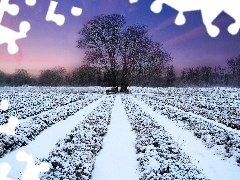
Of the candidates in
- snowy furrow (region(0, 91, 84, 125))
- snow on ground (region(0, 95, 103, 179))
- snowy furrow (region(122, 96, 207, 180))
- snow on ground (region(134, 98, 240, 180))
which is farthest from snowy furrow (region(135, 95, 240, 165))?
snowy furrow (region(0, 91, 84, 125))

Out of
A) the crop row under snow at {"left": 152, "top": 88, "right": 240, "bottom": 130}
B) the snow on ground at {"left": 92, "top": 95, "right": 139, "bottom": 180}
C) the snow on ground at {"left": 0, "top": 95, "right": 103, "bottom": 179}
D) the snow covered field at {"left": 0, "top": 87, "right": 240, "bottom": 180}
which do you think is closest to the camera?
the snow covered field at {"left": 0, "top": 87, "right": 240, "bottom": 180}

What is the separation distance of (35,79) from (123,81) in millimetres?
97419

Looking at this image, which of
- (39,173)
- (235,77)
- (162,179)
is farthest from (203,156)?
(235,77)

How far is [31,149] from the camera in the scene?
451 inches

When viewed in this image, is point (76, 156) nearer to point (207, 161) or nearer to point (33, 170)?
point (33, 170)

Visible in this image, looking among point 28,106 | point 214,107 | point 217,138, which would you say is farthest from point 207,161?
point 28,106

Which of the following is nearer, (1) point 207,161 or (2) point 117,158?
(1) point 207,161

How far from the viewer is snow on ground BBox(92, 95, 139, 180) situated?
879 cm

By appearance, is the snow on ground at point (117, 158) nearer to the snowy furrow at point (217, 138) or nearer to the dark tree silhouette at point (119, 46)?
the snowy furrow at point (217, 138)

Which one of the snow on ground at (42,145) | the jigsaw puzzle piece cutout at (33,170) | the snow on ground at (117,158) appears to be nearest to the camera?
the jigsaw puzzle piece cutout at (33,170)

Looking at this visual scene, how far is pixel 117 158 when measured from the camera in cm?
1041

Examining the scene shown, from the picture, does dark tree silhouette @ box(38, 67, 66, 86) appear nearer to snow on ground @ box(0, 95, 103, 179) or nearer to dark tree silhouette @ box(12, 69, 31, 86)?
dark tree silhouette @ box(12, 69, 31, 86)

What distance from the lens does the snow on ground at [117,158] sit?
8789 millimetres

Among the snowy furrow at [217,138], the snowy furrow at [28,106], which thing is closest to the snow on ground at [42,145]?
the snowy furrow at [28,106]
